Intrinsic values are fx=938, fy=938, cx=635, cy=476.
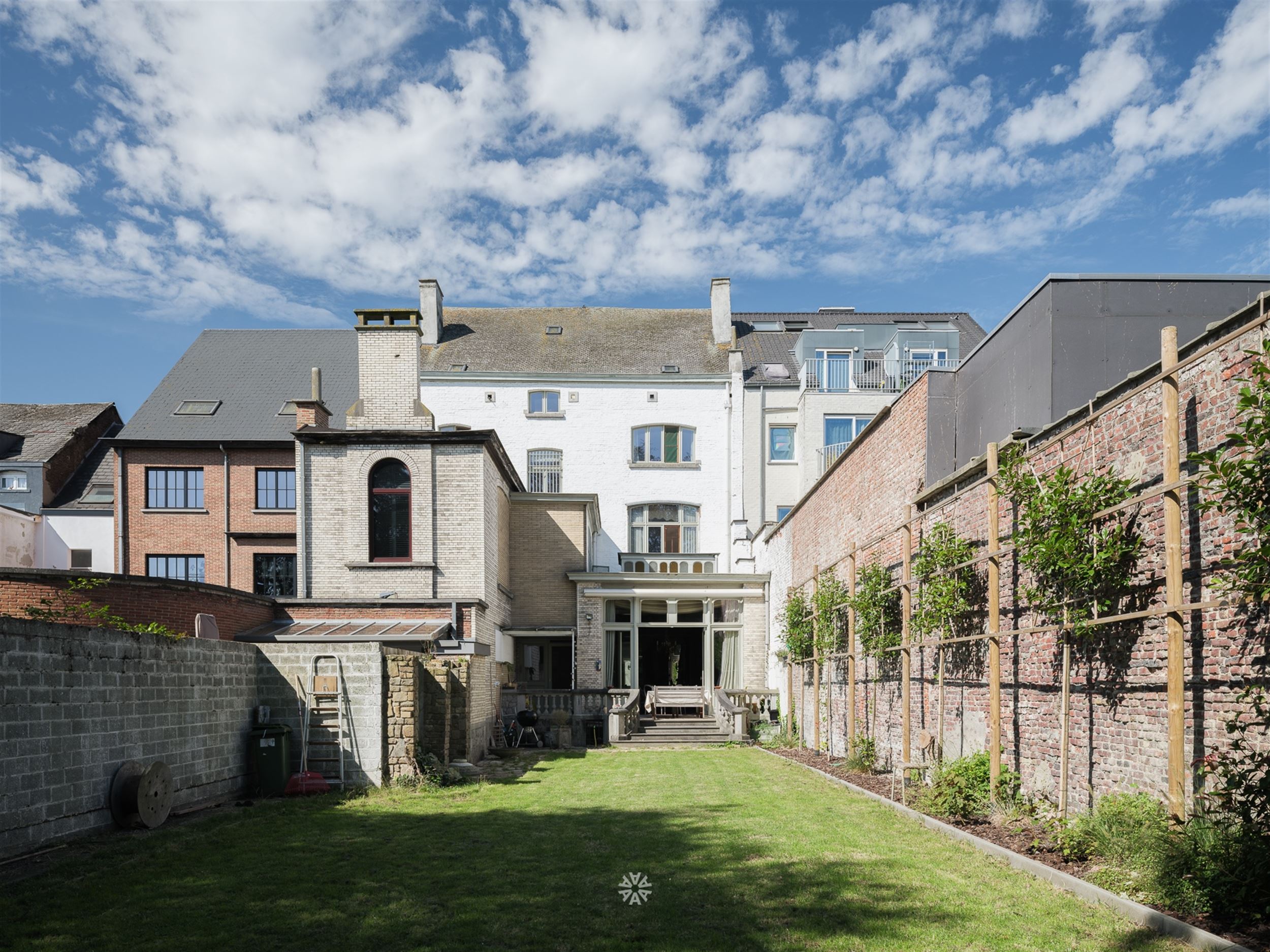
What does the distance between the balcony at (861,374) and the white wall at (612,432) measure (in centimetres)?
301

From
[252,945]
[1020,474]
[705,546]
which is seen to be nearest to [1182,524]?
[1020,474]

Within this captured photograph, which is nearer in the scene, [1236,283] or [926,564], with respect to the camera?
[1236,283]

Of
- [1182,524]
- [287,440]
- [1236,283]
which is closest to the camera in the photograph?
[1182,524]

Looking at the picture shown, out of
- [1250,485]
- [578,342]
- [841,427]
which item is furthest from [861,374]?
[1250,485]

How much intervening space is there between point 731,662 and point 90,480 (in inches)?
859

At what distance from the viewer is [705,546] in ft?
104

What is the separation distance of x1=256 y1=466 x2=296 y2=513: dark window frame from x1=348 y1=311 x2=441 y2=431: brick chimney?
877cm

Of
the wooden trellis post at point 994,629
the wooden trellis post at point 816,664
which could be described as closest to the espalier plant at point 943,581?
the wooden trellis post at point 994,629

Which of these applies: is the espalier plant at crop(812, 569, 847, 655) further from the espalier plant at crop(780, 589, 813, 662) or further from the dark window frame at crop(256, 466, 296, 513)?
the dark window frame at crop(256, 466, 296, 513)

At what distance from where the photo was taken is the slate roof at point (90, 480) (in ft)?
98.2

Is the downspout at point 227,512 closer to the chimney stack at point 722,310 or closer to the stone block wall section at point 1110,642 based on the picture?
the chimney stack at point 722,310

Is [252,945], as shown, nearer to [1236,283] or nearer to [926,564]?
[926,564]

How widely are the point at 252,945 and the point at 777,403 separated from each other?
27711mm

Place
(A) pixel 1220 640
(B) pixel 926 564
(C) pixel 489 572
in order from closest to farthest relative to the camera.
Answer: (A) pixel 1220 640, (B) pixel 926 564, (C) pixel 489 572
